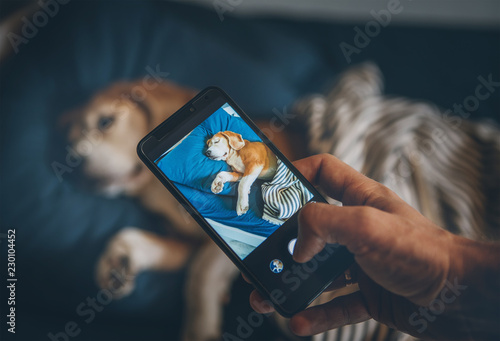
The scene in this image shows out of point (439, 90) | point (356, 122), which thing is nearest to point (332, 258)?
point (356, 122)

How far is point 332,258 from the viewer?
0.46 meters

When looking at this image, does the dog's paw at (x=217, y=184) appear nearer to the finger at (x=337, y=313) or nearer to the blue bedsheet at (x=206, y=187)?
the blue bedsheet at (x=206, y=187)

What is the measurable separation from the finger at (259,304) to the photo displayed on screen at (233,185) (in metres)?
0.06

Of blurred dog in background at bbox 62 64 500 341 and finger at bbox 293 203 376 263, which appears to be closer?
finger at bbox 293 203 376 263

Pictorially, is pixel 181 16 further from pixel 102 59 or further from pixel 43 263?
pixel 43 263

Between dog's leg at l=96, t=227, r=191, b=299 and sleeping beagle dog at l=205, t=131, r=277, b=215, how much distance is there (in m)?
0.11

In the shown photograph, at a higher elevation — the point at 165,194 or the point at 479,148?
the point at 165,194

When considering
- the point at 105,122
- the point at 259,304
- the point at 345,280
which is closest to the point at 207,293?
the point at 259,304

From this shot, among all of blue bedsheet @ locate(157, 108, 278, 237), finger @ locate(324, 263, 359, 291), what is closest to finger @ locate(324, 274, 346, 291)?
finger @ locate(324, 263, 359, 291)

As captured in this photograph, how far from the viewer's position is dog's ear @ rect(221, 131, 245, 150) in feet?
1.60

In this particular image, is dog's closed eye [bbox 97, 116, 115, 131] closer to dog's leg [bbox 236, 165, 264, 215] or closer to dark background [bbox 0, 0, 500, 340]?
dark background [bbox 0, 0, 500, 340]

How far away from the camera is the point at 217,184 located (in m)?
0.47

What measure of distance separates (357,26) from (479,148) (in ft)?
0.94

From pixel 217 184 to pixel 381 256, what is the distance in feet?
0.64
